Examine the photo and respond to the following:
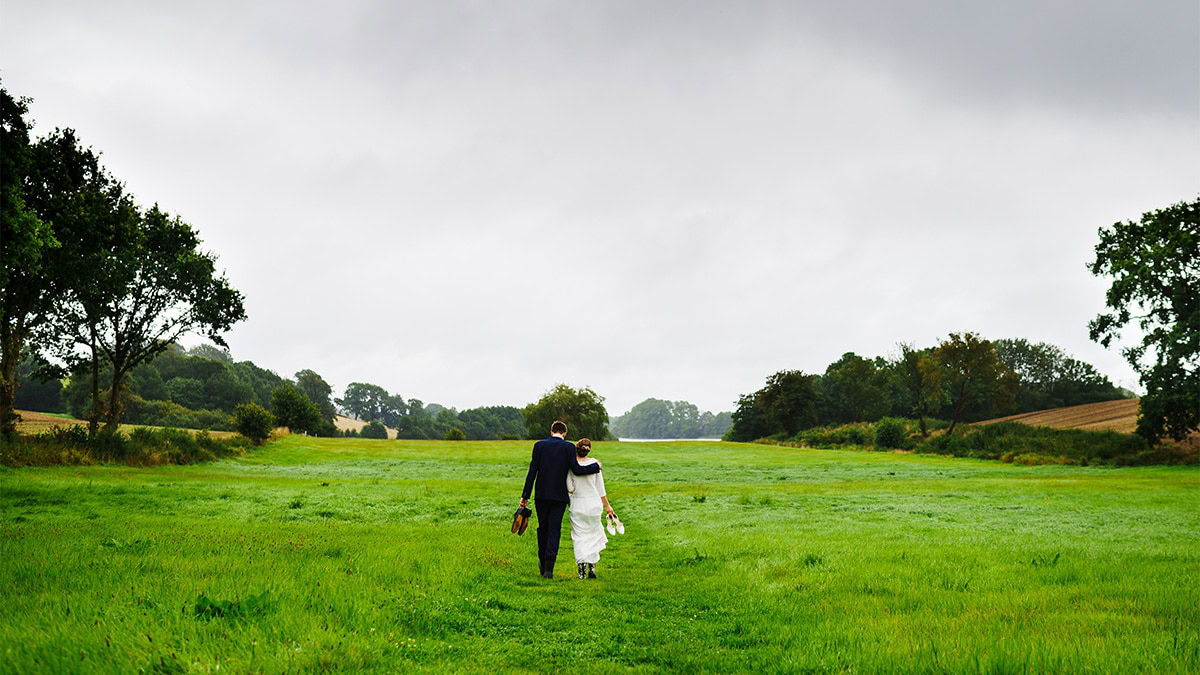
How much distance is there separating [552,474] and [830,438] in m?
88.8

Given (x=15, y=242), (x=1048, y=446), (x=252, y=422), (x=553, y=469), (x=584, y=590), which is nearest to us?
(x=584, y=590)

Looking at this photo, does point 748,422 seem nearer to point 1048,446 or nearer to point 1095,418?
point 1095,418

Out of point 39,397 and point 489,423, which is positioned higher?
point 39,397

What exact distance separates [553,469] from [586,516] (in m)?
1.11

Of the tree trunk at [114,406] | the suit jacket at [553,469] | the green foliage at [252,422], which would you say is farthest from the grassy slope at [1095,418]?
the tree trunk at [114,406]

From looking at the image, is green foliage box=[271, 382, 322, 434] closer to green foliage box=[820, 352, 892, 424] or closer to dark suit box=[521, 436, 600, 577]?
dark suit box=[521, 436, 600, 577]

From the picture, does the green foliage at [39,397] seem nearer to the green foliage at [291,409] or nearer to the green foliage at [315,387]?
the green foliage at [315,387]

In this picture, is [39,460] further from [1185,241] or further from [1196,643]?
[1185,241]

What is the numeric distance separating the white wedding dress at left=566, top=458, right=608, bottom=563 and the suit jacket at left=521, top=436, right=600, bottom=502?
18cm

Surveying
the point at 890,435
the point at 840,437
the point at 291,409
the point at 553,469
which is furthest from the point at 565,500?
the point at 840,437

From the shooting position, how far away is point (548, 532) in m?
11.8

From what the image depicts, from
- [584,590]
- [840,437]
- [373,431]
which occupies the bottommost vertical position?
[373,431]

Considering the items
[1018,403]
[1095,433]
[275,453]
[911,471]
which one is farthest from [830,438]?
[275,453]

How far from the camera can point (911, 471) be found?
46625 mm
